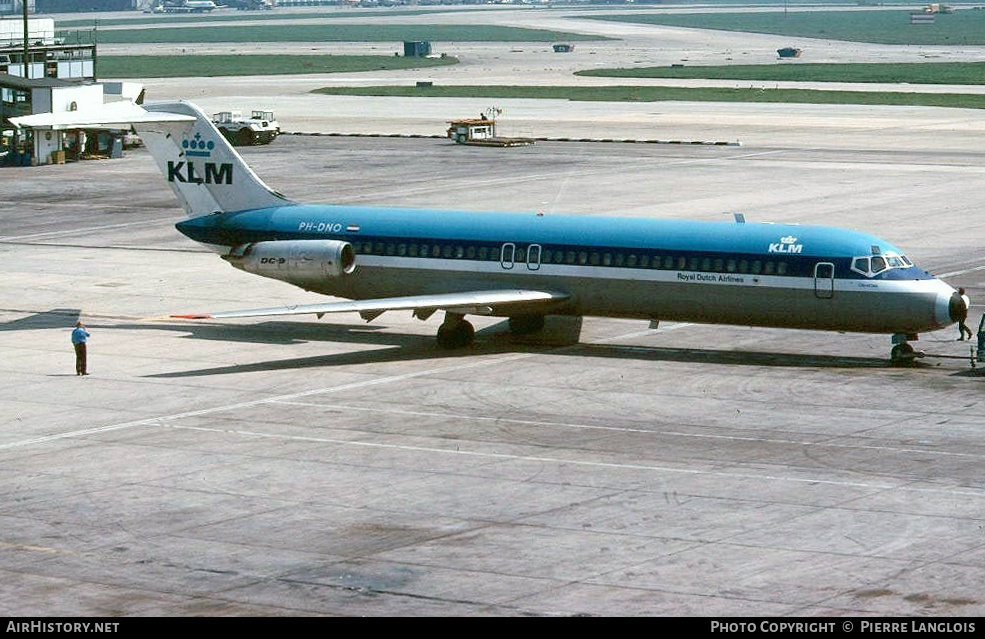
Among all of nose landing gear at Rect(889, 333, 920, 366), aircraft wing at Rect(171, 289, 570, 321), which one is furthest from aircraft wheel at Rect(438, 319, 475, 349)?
nose landing gear at Rect(889, 333, 920, 366)

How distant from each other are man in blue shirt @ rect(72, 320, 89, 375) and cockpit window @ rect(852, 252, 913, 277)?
1840cm

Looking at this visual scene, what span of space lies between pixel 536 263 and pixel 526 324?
2.55 metres

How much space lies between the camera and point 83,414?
36969 mm

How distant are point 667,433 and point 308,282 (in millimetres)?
14704

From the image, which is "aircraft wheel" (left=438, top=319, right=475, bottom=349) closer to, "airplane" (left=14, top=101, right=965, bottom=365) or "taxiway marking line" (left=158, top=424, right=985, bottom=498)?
"airplane" (left=14, top=101, right=965, bottom=365)

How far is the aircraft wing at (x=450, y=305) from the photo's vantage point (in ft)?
141

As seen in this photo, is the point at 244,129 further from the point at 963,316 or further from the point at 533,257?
the point at 963,316

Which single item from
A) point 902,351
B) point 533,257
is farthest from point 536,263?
point 902,351

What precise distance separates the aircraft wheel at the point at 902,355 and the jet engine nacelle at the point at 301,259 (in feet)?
47.0

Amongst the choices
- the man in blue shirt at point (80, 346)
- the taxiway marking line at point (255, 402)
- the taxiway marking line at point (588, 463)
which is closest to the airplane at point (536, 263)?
the taxiway marking line at point (255, 402)

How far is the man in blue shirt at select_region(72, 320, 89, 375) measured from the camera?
134ft

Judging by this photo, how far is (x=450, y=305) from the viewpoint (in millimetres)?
42938

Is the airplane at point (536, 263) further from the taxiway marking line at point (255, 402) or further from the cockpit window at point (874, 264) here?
the taxiway marking line at point (255, 402)

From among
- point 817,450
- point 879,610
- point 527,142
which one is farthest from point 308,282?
point 527,142
